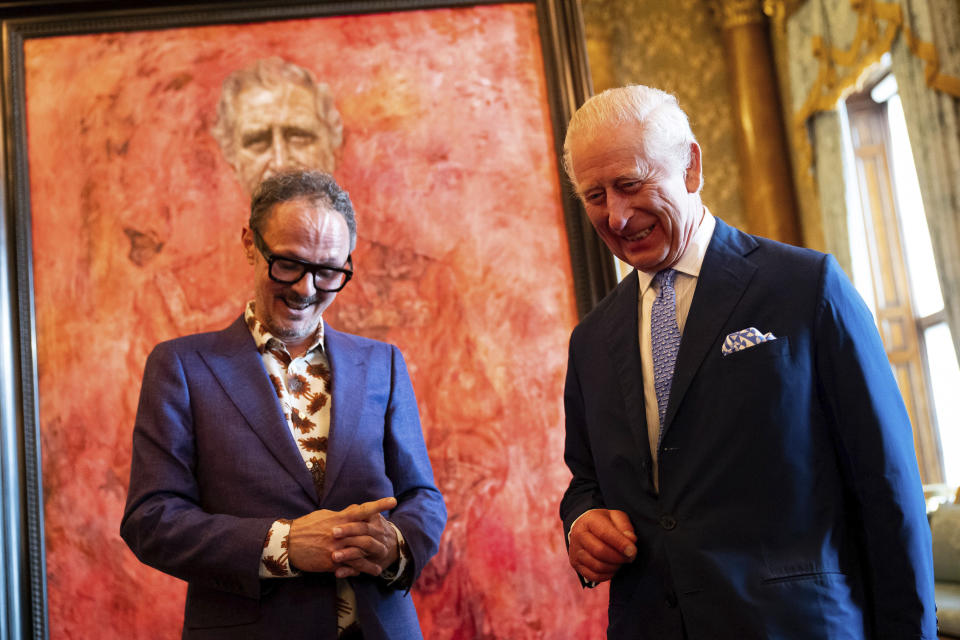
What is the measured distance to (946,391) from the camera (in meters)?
6.35

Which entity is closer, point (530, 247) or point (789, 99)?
point (530, 247)

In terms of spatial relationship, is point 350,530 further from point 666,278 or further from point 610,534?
point 666,278

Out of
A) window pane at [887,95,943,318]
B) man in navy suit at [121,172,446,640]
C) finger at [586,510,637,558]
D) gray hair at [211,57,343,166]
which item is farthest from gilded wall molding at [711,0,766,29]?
finger at [586,510,637,558]

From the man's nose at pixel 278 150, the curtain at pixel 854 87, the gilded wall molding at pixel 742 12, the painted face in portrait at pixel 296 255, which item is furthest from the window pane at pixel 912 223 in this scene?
the painted face in portrait at pixel 296 255

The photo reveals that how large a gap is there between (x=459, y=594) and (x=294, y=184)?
1.51 m

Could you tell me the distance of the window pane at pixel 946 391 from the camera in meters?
6.22

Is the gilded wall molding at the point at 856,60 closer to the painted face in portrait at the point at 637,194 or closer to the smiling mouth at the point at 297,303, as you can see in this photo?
the painted face in portrait at the point at 637,194

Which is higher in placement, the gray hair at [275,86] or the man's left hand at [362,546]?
the gray hair at [275,86]

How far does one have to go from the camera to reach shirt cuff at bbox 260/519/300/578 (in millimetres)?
1899

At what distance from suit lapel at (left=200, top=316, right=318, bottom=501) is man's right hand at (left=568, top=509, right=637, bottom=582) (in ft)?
2.06

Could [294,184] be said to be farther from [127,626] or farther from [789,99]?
[789,99]

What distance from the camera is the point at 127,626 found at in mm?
2893

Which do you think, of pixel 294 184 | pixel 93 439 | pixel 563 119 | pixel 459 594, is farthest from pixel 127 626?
pixel 563 119

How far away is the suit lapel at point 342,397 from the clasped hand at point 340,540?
12 cm
